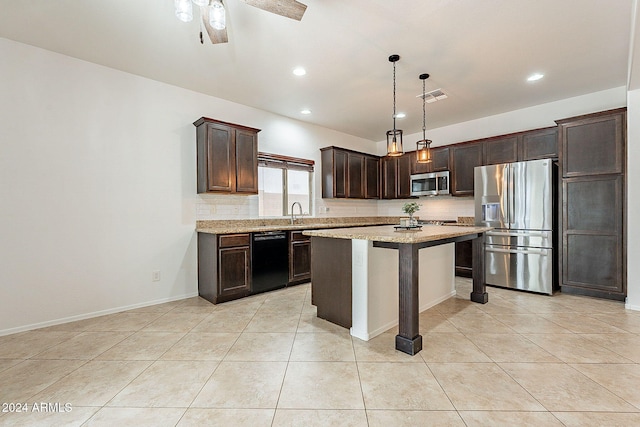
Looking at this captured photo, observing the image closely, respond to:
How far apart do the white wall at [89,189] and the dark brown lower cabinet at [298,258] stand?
136 centimetres

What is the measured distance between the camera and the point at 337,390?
176cm

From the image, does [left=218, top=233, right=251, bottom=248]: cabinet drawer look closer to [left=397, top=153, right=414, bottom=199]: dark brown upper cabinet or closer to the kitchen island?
the kitchen island

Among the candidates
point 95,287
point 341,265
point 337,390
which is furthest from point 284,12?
point 95,287

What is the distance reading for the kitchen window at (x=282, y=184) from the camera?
4.56 m

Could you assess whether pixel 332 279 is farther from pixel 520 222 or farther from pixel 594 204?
pixel 594 204

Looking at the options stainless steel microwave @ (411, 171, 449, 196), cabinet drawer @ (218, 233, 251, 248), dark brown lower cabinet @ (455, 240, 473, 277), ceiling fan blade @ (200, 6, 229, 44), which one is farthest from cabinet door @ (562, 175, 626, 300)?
ceiling fan blade @ (200, 6, 229, 44)

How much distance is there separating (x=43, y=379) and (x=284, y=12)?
2.99 metres

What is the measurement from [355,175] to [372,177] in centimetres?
53

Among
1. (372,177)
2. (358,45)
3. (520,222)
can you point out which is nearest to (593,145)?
(520,222)

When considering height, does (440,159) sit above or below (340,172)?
above

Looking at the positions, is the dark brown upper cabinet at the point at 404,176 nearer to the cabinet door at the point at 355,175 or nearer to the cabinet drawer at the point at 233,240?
the cabinet door at the point at 355,175

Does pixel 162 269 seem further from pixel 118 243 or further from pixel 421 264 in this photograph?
pixel 421 264

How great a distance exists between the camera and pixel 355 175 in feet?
18.5

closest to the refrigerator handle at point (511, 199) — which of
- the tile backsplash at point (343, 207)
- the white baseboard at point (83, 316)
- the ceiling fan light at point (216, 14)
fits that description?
the tile backsplash at point (343, 207)
